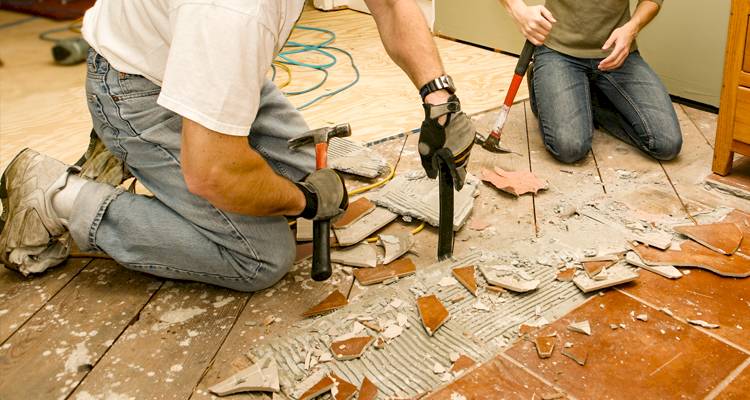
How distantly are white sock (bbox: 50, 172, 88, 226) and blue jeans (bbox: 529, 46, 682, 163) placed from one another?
144cm

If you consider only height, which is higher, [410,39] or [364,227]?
[410,39]

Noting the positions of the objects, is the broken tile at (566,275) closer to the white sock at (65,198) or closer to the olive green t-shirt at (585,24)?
the olive green t-shirt at (585,24)

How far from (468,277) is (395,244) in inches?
9.2

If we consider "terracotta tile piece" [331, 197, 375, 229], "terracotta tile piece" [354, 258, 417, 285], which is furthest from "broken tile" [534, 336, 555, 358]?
"terracotta tile piece" [331, 197, 375, 229]

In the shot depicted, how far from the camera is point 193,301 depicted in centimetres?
148

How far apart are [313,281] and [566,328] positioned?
0.59 m

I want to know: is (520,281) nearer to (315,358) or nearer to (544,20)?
(315,358)

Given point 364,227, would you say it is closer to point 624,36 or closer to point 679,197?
point 679,197

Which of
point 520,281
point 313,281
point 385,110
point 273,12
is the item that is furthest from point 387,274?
point 385,110

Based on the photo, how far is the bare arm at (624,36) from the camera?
2.08m

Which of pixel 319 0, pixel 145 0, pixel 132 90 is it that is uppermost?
pixel 145 0

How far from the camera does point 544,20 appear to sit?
1.98m

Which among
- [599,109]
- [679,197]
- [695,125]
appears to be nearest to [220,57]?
[679,197]

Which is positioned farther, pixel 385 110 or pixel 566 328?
pixel 385 110
